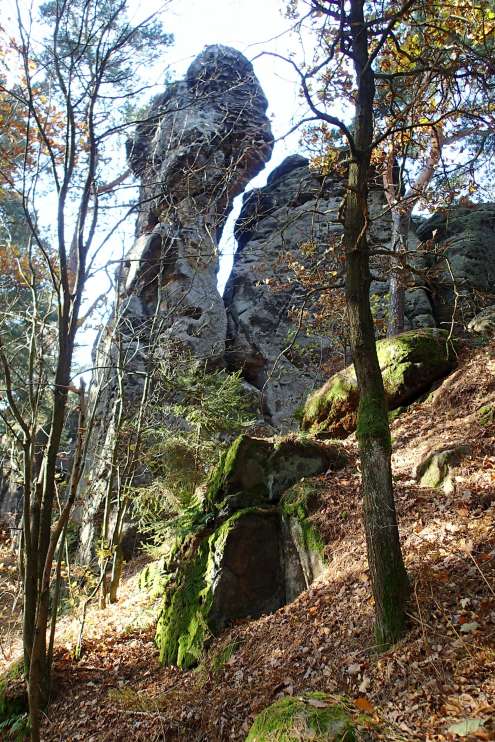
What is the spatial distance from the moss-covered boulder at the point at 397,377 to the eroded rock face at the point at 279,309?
4311 millimetres

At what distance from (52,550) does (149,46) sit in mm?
6823

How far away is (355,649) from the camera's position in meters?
4.53

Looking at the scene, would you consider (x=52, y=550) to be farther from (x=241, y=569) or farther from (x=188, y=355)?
(x=188, y=355)

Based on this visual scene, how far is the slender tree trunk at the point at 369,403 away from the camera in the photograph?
4.35m

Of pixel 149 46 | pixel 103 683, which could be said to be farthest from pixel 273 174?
pixel 103 683

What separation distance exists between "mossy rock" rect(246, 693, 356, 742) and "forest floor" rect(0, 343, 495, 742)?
26cm

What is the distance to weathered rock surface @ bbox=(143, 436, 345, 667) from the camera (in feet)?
21.0

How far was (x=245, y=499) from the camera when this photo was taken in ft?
23.9

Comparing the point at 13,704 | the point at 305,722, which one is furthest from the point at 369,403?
the point at 13,704

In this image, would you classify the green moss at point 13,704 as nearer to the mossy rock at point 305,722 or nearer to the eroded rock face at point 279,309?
the mossy rock at point 305,722

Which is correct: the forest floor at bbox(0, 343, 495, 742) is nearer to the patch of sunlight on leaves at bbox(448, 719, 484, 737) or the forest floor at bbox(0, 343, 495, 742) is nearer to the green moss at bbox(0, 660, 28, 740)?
the patch of sunlight on leaves at bbox(448, 719, 484, 737)

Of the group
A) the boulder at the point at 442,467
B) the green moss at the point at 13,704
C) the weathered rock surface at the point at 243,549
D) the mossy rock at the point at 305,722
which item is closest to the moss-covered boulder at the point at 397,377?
the weathered rock surface at the point at 243,549

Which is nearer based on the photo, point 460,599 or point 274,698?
point 460,599

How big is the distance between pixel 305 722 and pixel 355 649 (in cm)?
168
